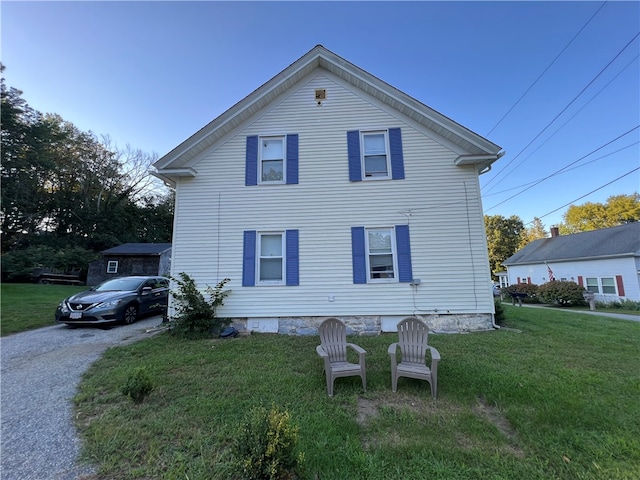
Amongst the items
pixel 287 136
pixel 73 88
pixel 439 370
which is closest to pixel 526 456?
pixel 439 370

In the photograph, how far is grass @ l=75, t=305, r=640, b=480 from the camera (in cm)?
244

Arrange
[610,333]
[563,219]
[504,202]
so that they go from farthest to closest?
[563,219] < [504,202] < [610,333]

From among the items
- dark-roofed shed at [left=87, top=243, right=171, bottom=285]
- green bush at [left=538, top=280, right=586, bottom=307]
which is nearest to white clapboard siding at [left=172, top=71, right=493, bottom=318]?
dark-roofed shed at [left=87, top=243, right=171, bottom=285]

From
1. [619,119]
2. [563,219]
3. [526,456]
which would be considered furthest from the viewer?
[563,219]

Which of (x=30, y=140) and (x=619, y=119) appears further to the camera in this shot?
(x=30, y=140)

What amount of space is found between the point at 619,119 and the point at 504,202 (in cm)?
1254

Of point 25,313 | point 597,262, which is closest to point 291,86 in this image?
point 25,313

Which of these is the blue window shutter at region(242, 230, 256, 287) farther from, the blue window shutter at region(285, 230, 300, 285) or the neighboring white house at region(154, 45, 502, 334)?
the blue window shutter at region(285, 230, 300, 285)

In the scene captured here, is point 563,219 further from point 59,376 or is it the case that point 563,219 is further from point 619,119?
point 59,376

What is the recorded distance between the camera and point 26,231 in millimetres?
24891

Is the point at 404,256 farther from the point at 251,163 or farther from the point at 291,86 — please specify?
the point at 291,86

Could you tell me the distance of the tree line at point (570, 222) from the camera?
33.8m

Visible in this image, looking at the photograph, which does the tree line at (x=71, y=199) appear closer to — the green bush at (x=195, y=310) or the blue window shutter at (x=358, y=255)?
the green bush at (x=195, y=310)

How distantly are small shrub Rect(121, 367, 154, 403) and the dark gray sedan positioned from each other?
5892mm
